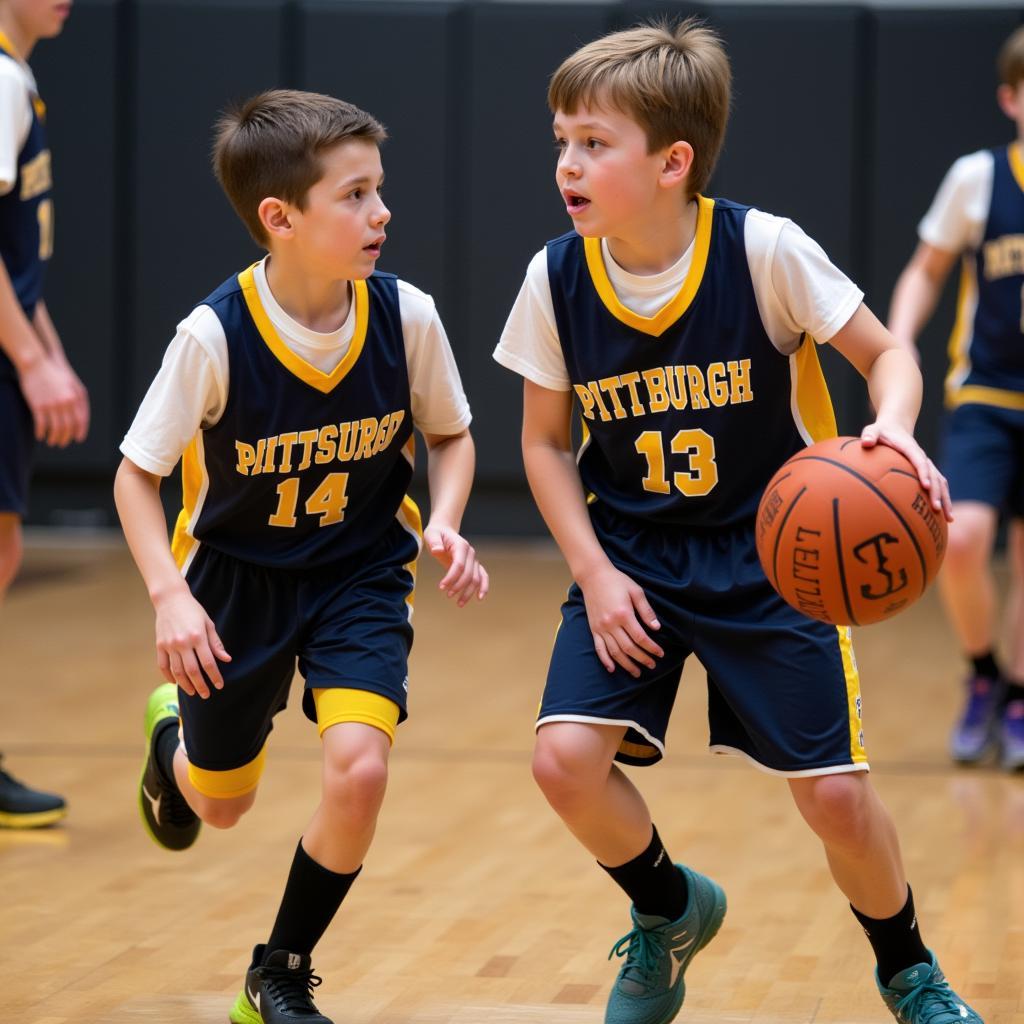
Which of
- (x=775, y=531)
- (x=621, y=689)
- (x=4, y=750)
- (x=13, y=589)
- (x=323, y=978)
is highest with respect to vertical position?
(x=775, y=531)

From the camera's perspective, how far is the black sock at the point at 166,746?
3.01 meters

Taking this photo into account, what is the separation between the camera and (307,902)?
2.43 m

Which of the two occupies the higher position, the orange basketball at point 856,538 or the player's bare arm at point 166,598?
the orange basketball at point 856,538

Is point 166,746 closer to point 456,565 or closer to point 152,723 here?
point 152,723

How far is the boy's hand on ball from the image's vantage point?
2.21m

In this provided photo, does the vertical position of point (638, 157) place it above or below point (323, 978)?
above

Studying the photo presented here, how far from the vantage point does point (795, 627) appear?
2389 mm

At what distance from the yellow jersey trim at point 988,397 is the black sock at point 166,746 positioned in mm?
2325

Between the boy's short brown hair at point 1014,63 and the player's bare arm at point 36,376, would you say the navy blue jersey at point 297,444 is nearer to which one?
the player's bare arm at point 36,376

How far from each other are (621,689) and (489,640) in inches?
152

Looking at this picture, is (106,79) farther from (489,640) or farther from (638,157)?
(638,157)

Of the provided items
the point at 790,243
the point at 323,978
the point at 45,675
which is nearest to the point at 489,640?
the point at 45,675

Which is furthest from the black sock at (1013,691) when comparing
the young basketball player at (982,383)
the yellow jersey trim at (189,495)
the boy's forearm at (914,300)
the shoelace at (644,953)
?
the yellow jersey trim at (189,495)

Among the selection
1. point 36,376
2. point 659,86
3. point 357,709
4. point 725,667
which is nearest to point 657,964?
point 725,667
